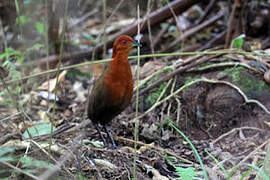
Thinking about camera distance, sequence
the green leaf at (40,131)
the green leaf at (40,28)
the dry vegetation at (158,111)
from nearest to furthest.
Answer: the dry vegetation at (158,111) → the green leaf at (40,131) → the green leaf at (40,28)

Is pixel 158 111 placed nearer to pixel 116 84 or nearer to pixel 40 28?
pixel 116 84

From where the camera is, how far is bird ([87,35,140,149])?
9.58 feet

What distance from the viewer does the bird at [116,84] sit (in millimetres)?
2920

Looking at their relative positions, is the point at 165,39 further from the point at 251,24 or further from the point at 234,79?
the point at 234,79

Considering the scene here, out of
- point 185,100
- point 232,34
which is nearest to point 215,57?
point 185,100

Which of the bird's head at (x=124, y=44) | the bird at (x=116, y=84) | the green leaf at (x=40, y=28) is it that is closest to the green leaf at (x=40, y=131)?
the bird at (x=116, y=84)

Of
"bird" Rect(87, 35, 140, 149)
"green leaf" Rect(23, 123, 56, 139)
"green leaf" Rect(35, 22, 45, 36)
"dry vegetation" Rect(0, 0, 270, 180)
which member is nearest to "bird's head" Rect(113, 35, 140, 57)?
"bird" Rect(87, 35, 140, 149)

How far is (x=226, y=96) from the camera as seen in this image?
3.47 meters

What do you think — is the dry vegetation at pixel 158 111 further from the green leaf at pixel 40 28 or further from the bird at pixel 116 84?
the bird at pixel 116 84

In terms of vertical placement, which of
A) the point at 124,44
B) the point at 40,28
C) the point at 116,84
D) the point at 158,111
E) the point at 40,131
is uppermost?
the point at 40,28

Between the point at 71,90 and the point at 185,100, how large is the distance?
1.83 m

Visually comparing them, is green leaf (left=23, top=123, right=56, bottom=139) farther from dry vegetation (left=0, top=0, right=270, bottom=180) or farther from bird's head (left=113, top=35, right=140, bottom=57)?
bird's head (left=113, top=35, right=140, bottom=57)

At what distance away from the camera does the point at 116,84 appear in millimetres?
2949

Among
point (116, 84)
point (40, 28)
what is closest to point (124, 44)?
point (116, 84)
